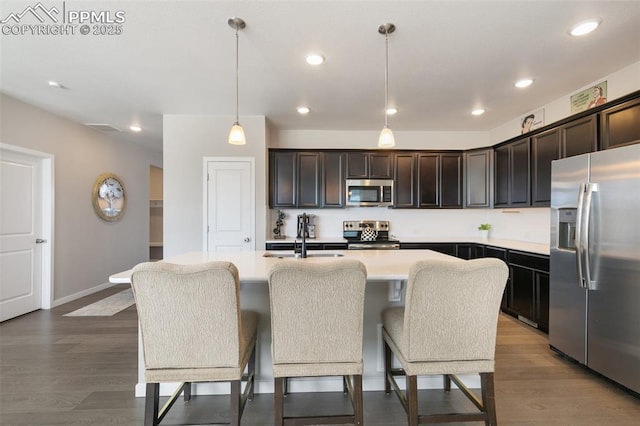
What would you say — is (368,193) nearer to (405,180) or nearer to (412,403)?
(405,180)

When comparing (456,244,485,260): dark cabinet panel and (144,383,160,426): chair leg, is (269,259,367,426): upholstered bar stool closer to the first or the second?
(144,383,160,426): chair leg

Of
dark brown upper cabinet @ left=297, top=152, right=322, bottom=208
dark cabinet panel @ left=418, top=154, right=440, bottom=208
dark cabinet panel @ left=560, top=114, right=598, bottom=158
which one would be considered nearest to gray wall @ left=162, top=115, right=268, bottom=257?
dark brown upper cabinet @ left=297, top=152, right=322, bottom=208

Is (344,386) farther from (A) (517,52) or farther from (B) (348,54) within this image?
(A) (517,52)

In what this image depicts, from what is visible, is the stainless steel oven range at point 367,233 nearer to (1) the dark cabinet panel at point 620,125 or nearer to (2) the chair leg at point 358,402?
(1) the dark cabinet panel at point 620,125

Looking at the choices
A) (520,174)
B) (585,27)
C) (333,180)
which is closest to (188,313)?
(585,27)

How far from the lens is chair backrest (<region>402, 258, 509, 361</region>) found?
1404 mm

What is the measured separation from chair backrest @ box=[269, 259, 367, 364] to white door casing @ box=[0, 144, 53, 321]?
13.2 feet

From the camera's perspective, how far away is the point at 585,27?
2100 mm

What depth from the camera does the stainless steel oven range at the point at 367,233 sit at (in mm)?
4234

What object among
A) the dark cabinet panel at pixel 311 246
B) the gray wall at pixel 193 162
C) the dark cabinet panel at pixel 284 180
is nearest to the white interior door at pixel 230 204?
the gray wall at pixel 193 162

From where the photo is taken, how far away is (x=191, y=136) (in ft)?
13.1

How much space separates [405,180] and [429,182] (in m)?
0.38

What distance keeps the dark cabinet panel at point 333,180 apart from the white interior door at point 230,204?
1.10m

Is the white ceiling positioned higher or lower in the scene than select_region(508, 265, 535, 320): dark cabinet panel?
higher
